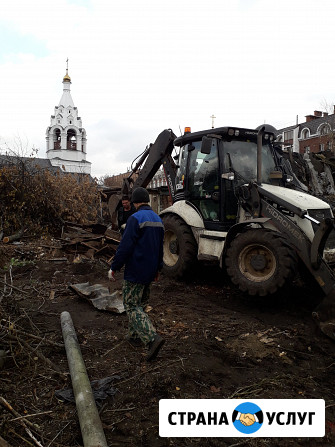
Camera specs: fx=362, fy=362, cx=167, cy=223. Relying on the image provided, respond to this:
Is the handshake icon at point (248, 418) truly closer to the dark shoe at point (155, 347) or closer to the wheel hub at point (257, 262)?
the dark shoe at point (155, 347)

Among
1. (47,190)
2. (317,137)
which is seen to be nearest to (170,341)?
(47,190)

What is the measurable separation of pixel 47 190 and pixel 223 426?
441 inches

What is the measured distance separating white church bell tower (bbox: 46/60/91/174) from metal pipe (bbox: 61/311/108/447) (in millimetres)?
53139

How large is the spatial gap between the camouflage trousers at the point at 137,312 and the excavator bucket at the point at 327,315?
6.53 feet

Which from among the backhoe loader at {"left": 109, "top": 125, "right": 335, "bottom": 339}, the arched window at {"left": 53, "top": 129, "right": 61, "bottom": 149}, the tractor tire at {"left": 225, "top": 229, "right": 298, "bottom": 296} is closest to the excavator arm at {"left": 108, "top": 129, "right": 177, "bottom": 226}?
the backhoe loader at {"left": 109, "top": 125, "right": 335, "bottom": 339}

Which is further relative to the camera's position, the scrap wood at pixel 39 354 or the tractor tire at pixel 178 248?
the tractor tire at pixel 178 248

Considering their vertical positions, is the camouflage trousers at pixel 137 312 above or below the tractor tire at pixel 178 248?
below

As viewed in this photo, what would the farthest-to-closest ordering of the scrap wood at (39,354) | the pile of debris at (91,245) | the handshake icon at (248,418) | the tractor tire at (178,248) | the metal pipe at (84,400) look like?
1. the pile of debris at (91,245)
2. the tractor tire at (178,248)
3. the scrap wood at (39,354)
4. the handshake icon at (248,418)
5. the metal pipe at (84,400)

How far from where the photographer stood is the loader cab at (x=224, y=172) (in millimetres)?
6105

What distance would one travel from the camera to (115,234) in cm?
935

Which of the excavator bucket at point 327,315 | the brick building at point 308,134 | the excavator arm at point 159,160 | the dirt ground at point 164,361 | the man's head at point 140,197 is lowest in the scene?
the dirt ground at point 164,361

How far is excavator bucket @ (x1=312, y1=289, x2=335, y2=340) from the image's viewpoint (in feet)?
13.6

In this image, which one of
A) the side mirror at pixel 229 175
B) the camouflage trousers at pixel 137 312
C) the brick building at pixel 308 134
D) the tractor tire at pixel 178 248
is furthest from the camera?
the brick building at pixel 308 134

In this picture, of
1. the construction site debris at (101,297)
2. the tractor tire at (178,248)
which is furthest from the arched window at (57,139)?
the construction site debris at (101,297)
